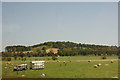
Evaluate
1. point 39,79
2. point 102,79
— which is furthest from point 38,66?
point 102,79

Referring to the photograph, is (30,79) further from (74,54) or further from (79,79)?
(74,54)

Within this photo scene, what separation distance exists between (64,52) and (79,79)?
90.9m

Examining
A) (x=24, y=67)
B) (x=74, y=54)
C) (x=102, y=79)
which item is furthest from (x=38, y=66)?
(x=74, y=54)

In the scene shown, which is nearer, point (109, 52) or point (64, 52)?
point (109, 52)

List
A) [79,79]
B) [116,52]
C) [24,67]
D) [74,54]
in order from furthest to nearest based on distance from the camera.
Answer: [74,54] < [116,52] < [24,67] < [79,79]

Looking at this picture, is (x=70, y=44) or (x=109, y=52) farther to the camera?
(x=70, y=44)

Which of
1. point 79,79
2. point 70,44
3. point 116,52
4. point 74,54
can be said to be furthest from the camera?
point 70,44

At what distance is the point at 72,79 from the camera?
28.3 metres

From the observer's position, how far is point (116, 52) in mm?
108125

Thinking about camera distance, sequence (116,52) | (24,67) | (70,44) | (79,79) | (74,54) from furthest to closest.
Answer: (70,44)
(74,54)
(116,52)
(24,67)
(79,79)

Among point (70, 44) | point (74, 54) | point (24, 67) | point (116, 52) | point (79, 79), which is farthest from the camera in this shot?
point (70, 44)

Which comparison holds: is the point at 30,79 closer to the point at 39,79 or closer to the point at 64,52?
the point at 39,79

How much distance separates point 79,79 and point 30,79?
25.5 ft

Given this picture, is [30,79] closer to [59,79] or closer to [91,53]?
[59,79]
